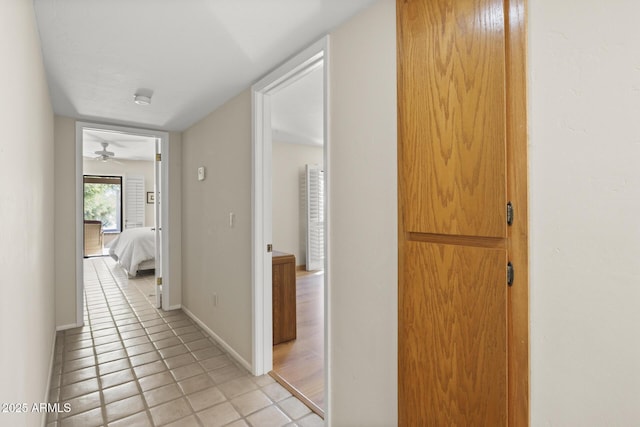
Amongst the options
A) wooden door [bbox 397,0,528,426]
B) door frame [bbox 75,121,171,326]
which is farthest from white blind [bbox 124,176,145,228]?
wooden door [bbox 397,0,528,426]

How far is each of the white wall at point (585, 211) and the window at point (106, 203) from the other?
9.03m

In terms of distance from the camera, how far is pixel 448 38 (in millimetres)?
1130

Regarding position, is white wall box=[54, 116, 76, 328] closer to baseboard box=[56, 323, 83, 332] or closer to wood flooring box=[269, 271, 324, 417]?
baseboard box=[56, 323, 83, 332]

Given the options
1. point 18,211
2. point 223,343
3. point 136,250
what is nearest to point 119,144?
point 136,250

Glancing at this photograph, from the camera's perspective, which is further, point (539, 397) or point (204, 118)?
point (204, 118)

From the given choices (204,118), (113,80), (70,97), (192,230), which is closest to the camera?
(113,80)

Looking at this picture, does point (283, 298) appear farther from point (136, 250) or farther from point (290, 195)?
point (136, 250)

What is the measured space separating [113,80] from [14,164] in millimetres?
1488

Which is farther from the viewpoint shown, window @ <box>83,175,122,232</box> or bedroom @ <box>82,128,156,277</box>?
window @ <box>83,175,122,232</box>

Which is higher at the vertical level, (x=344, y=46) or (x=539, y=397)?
(x=344, y=46)

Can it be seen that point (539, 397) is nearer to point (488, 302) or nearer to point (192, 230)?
point (488, 302)

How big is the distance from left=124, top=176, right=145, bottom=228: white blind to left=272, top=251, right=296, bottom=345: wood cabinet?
22.1ft

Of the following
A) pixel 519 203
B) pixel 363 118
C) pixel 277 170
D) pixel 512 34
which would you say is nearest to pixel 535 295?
pixel 519 203

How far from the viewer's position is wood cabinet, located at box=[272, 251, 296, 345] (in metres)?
2.87
